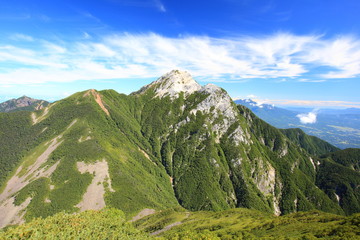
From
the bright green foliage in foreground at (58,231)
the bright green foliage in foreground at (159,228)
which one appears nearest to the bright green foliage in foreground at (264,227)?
the bright green foliage in foreground at (159,228)

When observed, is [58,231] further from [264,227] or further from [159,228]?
[264,227]

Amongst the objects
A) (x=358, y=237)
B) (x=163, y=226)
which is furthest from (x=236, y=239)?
(x=163, y=226)

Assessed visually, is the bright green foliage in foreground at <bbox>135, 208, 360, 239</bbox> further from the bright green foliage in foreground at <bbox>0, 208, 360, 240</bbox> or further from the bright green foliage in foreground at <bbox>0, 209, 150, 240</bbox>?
the bright green foliage in foreground at <bbox>0, 209, 150, 240</bbox>

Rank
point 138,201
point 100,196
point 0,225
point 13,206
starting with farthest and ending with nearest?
point 138,201 → point 100,196 → point 13,206 → point 0,225

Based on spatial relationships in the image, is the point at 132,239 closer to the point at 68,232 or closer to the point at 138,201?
the point at 68,232

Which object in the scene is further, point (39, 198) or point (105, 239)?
point (39, 198)

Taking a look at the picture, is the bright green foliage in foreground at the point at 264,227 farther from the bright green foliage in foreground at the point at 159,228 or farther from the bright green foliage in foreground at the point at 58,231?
the bright green foliage in foreground at the point at 58,231

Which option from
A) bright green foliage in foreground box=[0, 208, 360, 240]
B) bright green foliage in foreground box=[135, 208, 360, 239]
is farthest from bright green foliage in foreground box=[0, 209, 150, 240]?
bright green foliage in foreground box=[135, 208, 360, 239]

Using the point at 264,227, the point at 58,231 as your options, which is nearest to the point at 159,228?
the point at 264,227
